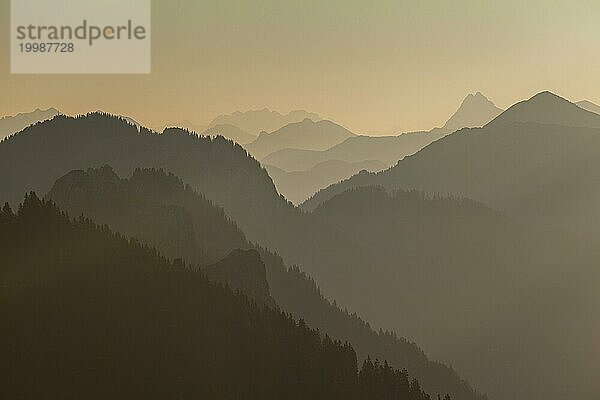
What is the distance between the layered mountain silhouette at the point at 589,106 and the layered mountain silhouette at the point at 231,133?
3.81 ft

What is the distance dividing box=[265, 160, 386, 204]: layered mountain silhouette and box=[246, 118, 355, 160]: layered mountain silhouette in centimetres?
6

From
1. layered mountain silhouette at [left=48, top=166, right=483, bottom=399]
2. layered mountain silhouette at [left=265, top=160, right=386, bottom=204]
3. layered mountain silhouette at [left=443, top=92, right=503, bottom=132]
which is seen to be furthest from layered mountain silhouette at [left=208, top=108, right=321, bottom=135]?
layered mountain silhouette at [left=443, top=92, right=503, bottom=132]

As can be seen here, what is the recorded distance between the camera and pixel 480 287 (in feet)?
7.84

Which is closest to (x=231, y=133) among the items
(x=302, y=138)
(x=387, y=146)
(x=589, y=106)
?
(x=302, y=138)

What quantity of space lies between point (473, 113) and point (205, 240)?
1.04m

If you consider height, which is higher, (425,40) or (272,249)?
(425,40)

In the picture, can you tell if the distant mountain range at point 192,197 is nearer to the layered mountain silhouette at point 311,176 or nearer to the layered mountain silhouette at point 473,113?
the layered mountain silhouette at point 311,176

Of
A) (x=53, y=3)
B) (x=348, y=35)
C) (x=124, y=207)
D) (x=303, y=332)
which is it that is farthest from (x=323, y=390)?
(x=53, y=3)

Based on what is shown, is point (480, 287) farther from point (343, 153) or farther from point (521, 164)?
point (343, 153)

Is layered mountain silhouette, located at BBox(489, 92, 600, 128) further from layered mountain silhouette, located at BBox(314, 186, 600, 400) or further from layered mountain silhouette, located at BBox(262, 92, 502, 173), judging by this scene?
layered mountain silhouette, located at BBox(314, 186, 600, 400)

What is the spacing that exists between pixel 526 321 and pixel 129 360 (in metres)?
1.39

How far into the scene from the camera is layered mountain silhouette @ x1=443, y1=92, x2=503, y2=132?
7.71ft

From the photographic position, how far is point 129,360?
2295 millimetres

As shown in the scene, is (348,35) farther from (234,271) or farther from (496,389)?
(496,389)
